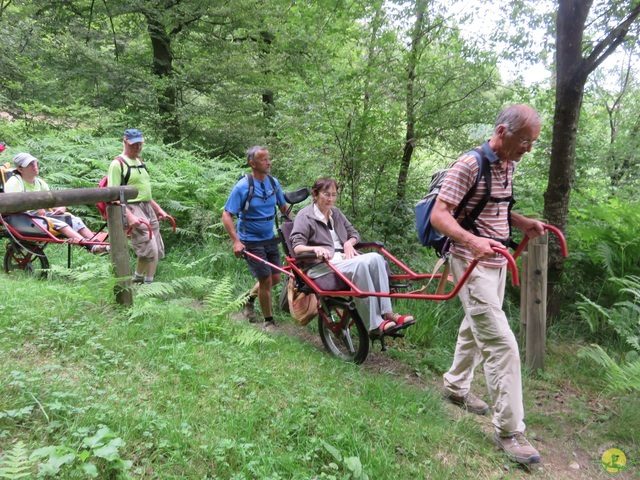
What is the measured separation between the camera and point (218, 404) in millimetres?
2760

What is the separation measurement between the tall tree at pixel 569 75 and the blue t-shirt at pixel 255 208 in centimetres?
316

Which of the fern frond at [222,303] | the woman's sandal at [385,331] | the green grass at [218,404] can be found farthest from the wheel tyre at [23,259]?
the woman's sandal at [385,331]

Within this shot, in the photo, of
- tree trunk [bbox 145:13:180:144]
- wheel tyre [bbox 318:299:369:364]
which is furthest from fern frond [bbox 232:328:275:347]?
tree trunk [bbox 145:13:180:144]

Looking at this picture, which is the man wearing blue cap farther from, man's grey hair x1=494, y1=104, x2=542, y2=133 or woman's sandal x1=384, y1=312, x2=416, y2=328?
man's grey hair x1=494, y1=104, x2=542, y2=133

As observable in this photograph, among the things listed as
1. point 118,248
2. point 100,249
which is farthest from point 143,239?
point 118,248

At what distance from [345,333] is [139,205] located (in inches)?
128

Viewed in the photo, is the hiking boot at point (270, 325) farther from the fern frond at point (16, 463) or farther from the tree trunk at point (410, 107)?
the fern frond at point (16, 463)

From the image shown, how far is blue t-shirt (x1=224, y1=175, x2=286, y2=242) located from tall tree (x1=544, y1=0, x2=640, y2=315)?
316 centimetres

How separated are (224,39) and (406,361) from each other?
10788 mm

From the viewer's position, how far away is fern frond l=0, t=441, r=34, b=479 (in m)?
1.70

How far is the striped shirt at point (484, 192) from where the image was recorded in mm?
2777

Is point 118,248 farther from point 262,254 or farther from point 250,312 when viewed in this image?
point 250,312

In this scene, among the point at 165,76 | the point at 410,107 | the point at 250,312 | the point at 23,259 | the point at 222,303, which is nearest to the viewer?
the point at 222,303

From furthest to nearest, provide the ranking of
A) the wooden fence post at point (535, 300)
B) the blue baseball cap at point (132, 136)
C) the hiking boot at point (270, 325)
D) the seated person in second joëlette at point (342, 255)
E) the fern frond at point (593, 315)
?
1. the blue baseball cap at point (132, 136)
2. the hiking boot at point (270, 325)
3. the fern frond at point (593, 315)
4. the wooden fence post at point (535, 300)
5. the seated person in second joëlette at point (342, 255)
